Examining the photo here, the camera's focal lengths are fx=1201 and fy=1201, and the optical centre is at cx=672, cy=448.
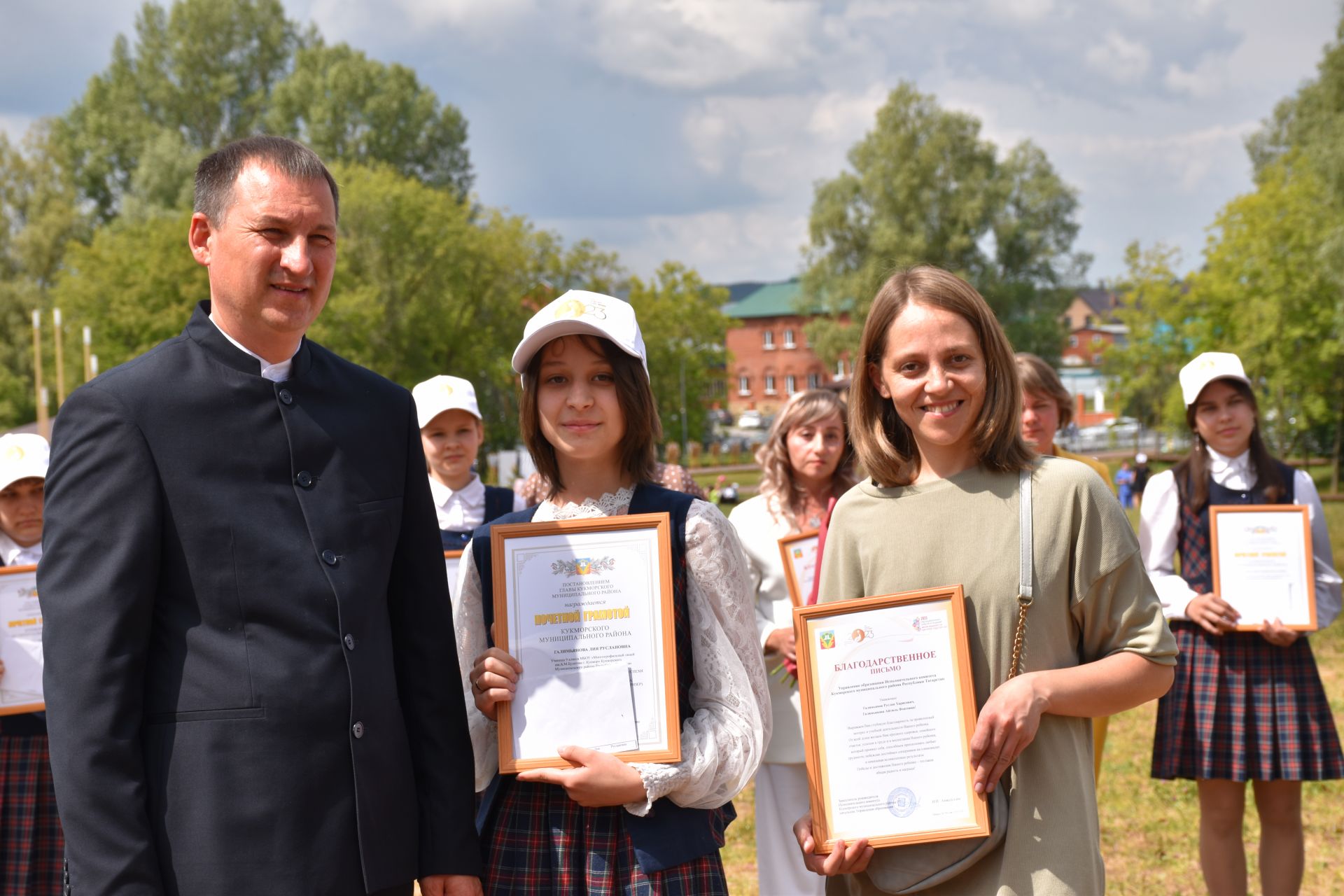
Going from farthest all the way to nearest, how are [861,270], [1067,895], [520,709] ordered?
[861,270], [520,709], [1067,895]

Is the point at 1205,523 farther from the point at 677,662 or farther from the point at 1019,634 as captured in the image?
the point at 677,662

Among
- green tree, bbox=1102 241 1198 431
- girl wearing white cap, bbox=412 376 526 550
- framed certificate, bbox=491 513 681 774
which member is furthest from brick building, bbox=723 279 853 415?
framed certificate, bbox=491 513 681 774

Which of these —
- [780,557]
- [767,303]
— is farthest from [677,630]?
[767,303]

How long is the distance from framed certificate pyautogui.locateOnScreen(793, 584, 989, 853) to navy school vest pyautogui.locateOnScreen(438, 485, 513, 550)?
2.93 meters

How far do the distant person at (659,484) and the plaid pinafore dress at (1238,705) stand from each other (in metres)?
2.22

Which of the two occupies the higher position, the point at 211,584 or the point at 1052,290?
the point at 1052,290

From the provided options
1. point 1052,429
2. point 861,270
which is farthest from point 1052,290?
point 1052,429

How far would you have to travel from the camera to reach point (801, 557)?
16.1 ft

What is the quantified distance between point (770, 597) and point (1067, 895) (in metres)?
2.76

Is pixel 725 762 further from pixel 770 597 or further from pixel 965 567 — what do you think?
pixel 770 597

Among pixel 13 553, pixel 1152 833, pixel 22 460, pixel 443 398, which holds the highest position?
pixel 443 398

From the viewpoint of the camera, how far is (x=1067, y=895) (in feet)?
8.45

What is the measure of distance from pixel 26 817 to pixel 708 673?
3.04 m

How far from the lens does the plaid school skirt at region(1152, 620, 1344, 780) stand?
501 cm
